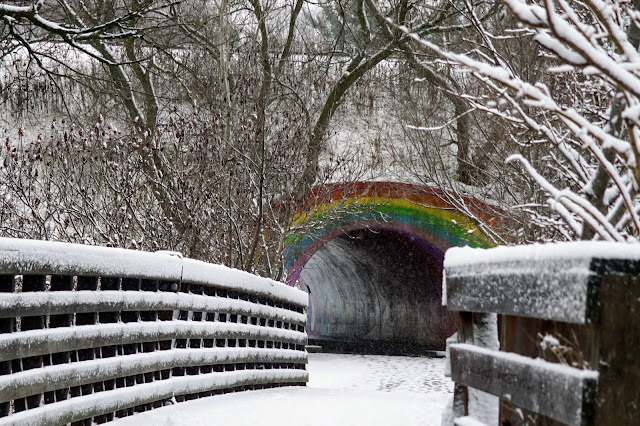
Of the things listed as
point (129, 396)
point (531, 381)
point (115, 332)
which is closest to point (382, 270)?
point (129, 396)

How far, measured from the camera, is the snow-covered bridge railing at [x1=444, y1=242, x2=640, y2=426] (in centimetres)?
207

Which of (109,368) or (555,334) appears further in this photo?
(109,368)

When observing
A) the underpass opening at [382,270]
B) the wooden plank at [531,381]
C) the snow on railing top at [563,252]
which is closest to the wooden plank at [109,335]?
the wooden plank at [531,381]

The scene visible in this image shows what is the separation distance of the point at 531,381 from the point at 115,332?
9.55 feet

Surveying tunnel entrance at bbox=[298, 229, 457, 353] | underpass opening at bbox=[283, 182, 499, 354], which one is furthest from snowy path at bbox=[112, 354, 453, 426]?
tunnel entrance at bbox=[298, 229, 457, 353]

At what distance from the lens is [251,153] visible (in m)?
10.5

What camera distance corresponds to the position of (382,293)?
22.5 metres

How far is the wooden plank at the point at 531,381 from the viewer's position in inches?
81.7

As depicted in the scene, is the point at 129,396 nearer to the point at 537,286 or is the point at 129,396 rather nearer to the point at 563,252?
the point at 537,286

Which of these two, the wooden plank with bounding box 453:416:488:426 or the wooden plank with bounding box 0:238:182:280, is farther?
the wooden plank with bounding box 0:238:182:280

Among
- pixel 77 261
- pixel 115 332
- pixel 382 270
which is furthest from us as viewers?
pixel 382 270

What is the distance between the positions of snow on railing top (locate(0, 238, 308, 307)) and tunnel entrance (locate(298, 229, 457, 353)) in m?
13.4

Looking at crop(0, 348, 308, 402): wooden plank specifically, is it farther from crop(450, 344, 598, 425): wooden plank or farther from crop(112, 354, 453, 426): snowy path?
crop(450, 344, 598, 425): wooden plank

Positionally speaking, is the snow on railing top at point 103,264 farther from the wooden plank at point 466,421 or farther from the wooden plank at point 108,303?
the wooden plank at point 466,421
